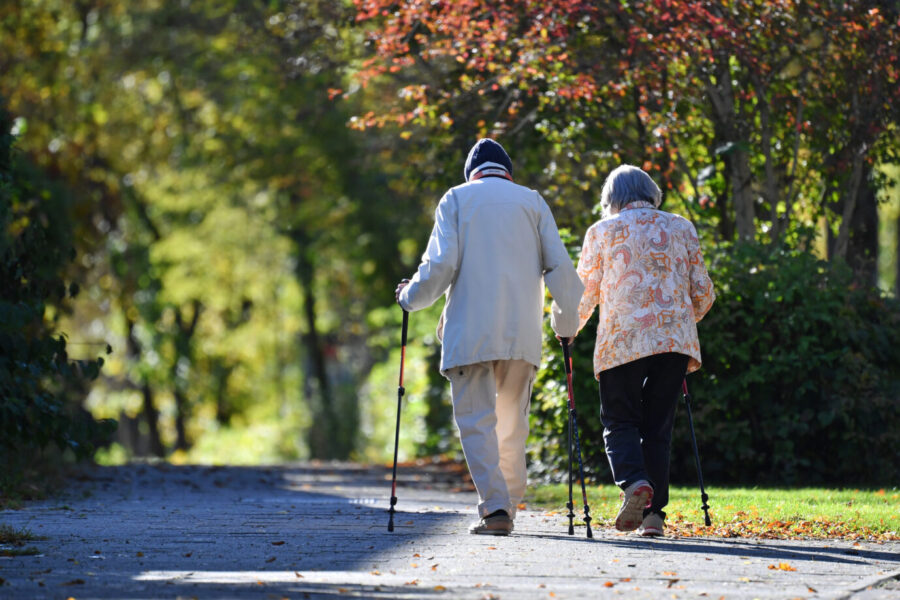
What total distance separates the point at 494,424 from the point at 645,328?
0.95m

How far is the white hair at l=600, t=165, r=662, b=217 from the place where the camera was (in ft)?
25.1

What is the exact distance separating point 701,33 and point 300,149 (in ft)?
41.9

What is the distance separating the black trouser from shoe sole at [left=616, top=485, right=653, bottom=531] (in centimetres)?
21

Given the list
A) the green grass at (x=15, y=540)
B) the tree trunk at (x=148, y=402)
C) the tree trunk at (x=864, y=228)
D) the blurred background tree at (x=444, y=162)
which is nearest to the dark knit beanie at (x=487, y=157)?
the green grass at (x=15, y=540)

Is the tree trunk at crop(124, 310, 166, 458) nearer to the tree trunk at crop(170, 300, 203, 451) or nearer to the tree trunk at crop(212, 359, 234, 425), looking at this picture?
the tree trunk at crop(170, 300, 203, 451)

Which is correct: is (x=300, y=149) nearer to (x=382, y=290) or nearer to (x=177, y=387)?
(x=382, y=290)

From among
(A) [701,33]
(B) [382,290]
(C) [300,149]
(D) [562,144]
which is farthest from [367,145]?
(A) [701,33]

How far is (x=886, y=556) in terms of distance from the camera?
656 cm

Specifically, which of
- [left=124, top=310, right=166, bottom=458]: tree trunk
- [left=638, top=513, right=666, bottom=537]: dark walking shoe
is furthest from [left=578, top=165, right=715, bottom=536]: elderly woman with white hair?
[left=124, top=310, right=166, bottom=458]: tree trunk

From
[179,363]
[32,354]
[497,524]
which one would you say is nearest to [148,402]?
[179,363]

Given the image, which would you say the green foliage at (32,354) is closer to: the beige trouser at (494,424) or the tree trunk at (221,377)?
the beige trouser at (494,424)

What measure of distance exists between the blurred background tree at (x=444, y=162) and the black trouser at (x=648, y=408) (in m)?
3.34

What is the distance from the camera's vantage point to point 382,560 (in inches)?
247

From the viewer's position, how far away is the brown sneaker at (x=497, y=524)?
23.7 ft
